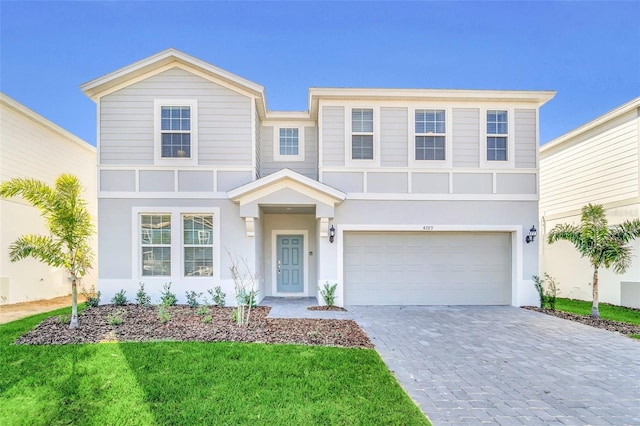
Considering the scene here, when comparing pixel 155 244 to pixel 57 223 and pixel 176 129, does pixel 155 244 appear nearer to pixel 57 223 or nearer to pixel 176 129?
pixel 57 223

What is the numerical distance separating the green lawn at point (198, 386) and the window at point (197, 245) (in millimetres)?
3896

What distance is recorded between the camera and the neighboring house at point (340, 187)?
962 centimetres

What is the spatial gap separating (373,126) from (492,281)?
5.97 metres

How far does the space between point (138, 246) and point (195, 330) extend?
13.7ft

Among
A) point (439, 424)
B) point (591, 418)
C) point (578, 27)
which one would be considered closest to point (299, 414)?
point (439, 424)

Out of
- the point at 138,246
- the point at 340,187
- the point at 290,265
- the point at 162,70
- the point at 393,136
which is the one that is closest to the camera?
the point at 138,246

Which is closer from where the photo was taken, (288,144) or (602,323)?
(602,323)

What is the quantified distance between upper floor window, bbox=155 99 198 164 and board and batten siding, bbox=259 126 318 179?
2.25 m

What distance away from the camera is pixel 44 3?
11.6 metres

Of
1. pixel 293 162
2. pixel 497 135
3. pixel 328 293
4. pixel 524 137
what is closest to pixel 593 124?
pixel 524 137

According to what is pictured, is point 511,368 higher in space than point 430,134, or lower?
lower

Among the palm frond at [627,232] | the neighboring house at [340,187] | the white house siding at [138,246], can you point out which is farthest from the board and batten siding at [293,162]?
the palm frond at [627,232]

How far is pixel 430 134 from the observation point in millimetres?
10047

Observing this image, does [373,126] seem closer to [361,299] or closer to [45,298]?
[361,299]
